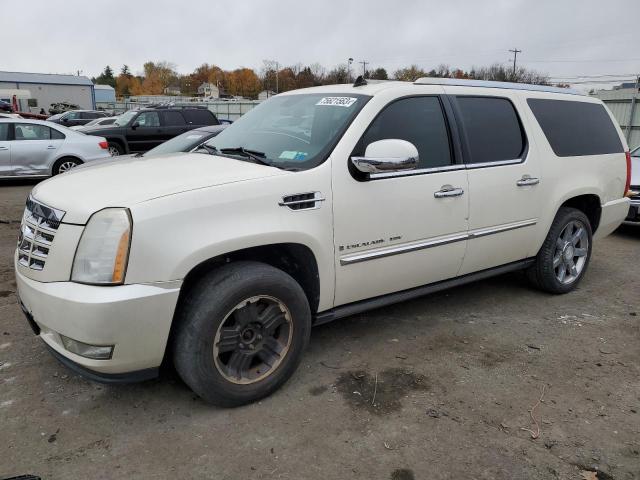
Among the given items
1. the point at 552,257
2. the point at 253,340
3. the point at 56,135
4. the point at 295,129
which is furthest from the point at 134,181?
the point at 56,135

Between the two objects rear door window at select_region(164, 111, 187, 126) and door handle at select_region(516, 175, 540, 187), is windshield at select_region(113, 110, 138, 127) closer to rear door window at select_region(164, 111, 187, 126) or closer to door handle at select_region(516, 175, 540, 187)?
rear door window at select_region(164, 111, 187, 126)

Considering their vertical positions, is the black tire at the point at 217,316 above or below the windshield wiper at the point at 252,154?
below

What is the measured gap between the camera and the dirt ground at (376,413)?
2.53m

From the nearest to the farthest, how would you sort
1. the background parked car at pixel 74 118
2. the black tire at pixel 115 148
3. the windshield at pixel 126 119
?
the black tire at pixel 115 148 < the windshield at pixel 126 119 < the background parked car at pixel 74 118

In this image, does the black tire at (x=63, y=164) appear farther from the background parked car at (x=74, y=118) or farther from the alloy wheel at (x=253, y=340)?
the background parked car at (x=74, y=118)

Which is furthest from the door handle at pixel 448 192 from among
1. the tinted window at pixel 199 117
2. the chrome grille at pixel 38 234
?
the tinted window at pixel 199 117

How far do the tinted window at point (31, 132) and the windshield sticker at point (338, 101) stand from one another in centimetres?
965

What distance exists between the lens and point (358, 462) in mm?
2551

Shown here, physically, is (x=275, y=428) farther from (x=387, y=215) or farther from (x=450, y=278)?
(x=450, y=278)

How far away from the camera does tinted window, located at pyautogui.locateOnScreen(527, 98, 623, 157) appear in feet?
14.9

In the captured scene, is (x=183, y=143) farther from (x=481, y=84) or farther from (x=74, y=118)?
(x=74, y=118)

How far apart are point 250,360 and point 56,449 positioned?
106cm

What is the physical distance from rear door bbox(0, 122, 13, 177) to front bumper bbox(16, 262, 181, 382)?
9.67 meters

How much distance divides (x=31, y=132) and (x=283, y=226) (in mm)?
10412
